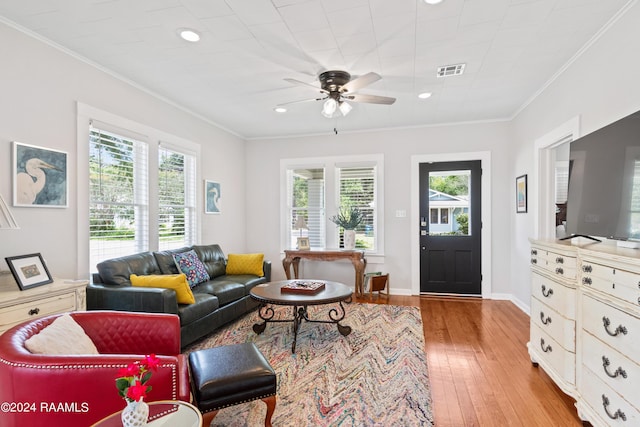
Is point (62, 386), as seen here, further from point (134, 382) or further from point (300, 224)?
point (300, 224)

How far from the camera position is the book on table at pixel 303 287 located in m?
3.50

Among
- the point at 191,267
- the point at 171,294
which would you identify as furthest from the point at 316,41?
the point at 191,267

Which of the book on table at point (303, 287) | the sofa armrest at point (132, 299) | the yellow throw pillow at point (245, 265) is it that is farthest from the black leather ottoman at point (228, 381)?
the yellow throw pillow at point (245, 265)

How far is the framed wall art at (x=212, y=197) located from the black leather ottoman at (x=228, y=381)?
3334 millimetres

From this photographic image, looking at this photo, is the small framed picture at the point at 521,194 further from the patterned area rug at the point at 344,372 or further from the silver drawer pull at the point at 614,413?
the silver drawer pull at the point at 614,413

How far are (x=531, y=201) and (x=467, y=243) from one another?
131cm

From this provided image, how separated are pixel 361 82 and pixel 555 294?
92.6 inches

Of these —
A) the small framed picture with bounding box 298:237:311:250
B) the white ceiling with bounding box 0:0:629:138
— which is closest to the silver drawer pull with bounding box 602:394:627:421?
the white ceiling with bounding box 0:0:629:138

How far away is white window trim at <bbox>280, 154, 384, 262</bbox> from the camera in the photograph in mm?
5680

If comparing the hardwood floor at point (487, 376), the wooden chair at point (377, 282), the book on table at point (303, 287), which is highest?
the book on table at point (303, 287)

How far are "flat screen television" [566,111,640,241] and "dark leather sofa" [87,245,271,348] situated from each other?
3.30 meters

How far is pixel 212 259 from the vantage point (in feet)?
15.4

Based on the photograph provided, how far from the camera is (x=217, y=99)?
14.1 ft

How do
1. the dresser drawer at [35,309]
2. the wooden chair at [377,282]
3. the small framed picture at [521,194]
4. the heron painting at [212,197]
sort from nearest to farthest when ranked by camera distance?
the dresser drawer at [35,309] → the small framed picture at [521,194] → the heron painting at [212,197] → the wooden chair at [377,282]
